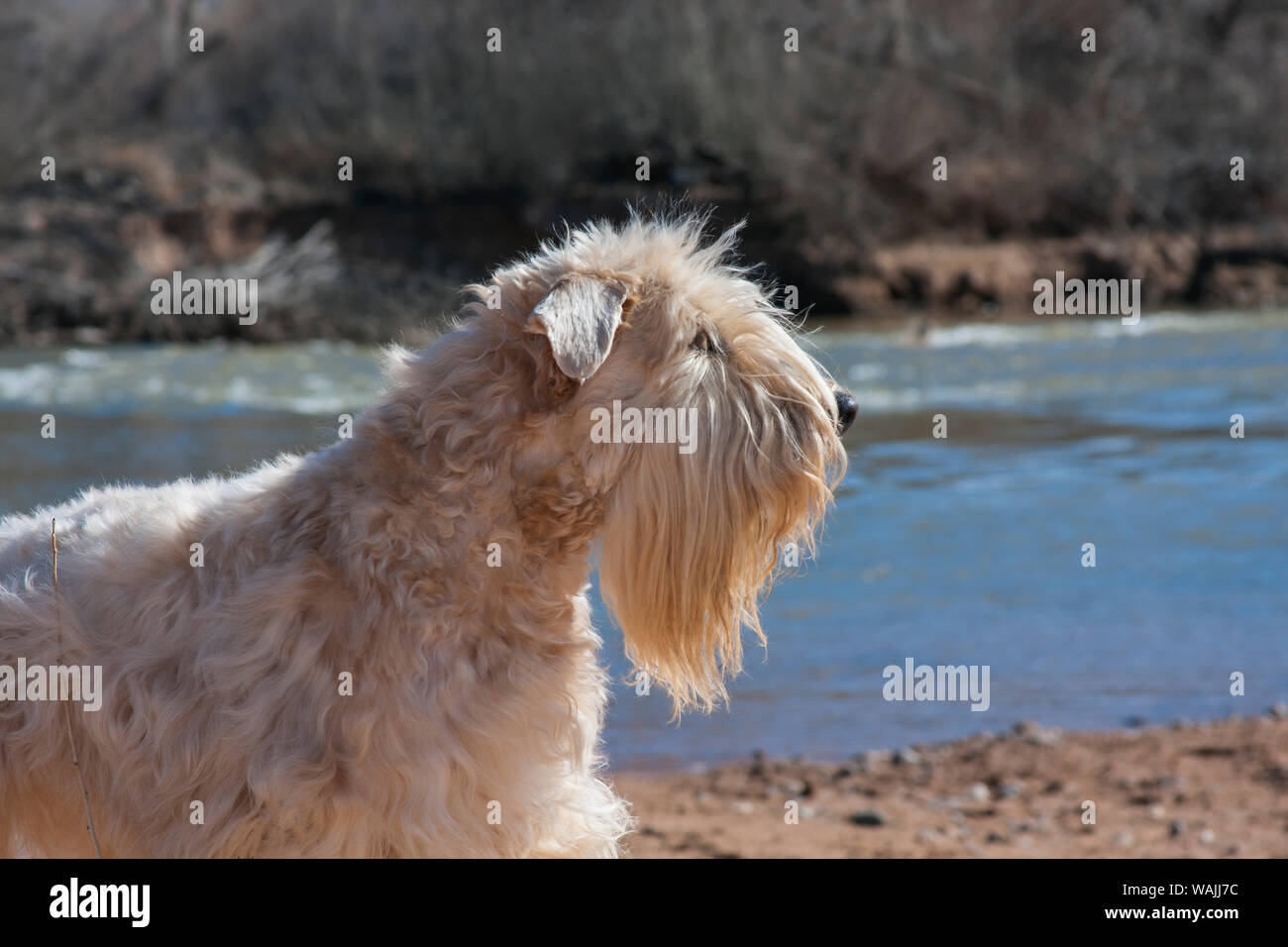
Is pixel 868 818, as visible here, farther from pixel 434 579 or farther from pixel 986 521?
pixel 986 521

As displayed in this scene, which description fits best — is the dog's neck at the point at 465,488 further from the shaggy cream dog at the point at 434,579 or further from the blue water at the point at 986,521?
the blue water at the point at 986,521

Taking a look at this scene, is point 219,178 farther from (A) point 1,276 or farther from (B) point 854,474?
(B) point 854,474

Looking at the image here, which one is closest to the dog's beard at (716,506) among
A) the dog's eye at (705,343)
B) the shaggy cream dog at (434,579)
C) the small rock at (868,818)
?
the shaggy cream dog at (434,579)

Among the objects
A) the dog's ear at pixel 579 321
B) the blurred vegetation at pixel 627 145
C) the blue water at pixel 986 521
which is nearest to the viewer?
the dog's ear at pixel 579 321

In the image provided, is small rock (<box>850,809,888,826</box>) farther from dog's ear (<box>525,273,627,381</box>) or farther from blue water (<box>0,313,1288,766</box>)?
dog's ear (<box>525,273,627,381</box>)

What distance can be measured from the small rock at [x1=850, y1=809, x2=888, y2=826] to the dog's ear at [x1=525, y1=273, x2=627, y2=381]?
3193 millimetres

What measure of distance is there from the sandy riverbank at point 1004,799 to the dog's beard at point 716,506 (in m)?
1.95

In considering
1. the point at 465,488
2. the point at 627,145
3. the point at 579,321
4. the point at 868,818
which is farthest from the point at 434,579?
the point at 627,145

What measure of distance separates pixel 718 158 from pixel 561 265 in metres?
30.6

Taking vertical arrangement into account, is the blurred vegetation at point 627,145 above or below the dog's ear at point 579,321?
above

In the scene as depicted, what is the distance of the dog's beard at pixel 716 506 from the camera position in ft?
12.3

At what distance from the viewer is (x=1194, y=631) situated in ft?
28.3

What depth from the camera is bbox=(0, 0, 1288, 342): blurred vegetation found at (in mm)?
32031

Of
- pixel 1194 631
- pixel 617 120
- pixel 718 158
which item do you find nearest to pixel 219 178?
pixel 617 120
